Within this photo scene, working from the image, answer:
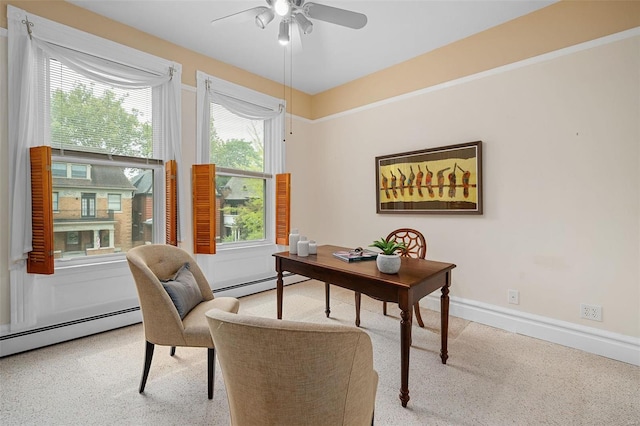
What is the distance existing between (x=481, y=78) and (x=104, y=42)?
12.2 feet

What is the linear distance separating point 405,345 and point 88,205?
302 centimetres

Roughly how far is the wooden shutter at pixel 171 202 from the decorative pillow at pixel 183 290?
1066 mm

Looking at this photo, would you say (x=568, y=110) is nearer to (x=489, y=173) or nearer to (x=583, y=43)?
(x=583, y=43)

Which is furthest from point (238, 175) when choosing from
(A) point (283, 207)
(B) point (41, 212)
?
(B) point (41, 212)

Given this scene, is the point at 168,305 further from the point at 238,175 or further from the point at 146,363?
the point at 238,175

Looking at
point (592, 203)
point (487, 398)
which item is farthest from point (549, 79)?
point (487, 398)

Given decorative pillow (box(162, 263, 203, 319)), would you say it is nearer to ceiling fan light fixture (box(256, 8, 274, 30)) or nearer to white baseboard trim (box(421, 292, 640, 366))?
ceiling fan light fixture (box(256, 8, 274, 30))

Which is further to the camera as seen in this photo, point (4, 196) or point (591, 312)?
point (591, 312)

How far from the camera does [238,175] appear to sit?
394cm

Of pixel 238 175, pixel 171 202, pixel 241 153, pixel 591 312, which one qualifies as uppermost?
pixel 241 153

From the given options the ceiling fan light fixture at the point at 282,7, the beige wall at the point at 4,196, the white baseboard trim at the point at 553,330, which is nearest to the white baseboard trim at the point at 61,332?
the beige wall at the point at 4,196

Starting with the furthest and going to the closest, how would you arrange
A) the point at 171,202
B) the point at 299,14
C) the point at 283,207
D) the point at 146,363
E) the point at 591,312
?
the point at 283,207 < the point at 171,202 < the point at 591,312 < the point at 299,14 < the point at 146,363

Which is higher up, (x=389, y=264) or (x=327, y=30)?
(x=327, y=30)

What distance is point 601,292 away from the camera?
2.44 m
